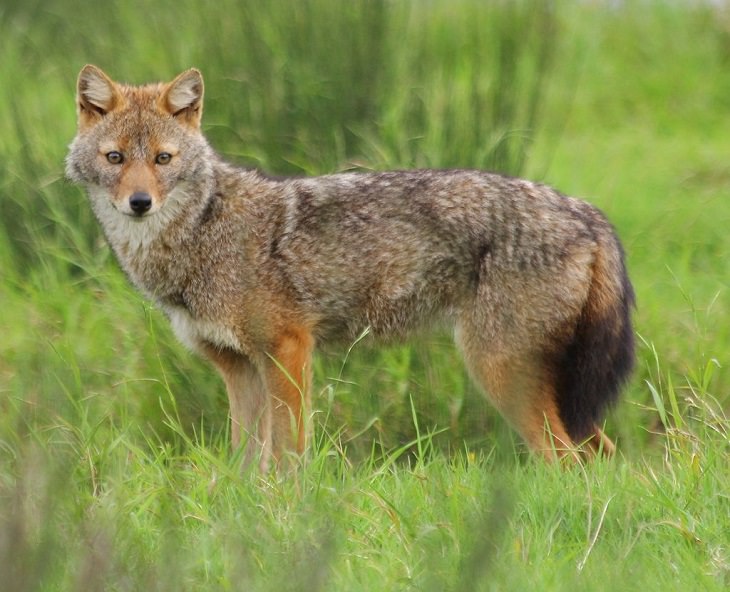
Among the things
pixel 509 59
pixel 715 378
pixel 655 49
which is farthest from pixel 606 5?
pixel 715 378

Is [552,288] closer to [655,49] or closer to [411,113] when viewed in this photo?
[411,113]

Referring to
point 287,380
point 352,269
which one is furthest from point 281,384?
point 352,269

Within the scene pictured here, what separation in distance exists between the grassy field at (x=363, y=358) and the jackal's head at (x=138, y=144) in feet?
2.41

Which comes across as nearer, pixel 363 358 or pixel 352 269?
pixel 352 269

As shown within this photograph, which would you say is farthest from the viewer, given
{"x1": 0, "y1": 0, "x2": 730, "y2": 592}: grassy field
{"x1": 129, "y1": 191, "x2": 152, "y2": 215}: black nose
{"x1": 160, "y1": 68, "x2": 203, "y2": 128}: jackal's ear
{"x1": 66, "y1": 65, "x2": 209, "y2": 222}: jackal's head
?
{"x1": 160, "y1": 68, "x2": 203, "y2": 128}: jackal's ear

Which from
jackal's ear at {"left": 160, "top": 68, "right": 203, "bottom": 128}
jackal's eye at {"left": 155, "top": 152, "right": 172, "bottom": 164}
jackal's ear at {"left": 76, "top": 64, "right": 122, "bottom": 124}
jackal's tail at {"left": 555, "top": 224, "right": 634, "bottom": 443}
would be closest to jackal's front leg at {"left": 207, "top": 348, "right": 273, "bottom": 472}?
jackal's eye at {"left": 155, "top": 152, "right": 172, "bottom": 164}

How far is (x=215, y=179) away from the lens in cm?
557

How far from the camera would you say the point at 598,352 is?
5.28 m

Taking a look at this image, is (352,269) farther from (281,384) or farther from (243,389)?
(243,389)

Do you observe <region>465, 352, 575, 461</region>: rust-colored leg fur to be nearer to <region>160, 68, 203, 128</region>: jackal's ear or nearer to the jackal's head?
the jackal's head

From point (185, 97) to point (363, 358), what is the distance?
142 cm

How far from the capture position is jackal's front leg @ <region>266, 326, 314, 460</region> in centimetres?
523

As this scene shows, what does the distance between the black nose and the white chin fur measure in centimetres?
26

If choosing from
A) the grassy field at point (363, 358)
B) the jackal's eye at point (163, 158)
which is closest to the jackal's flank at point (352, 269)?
the jackal's eye at point (163, 158)
